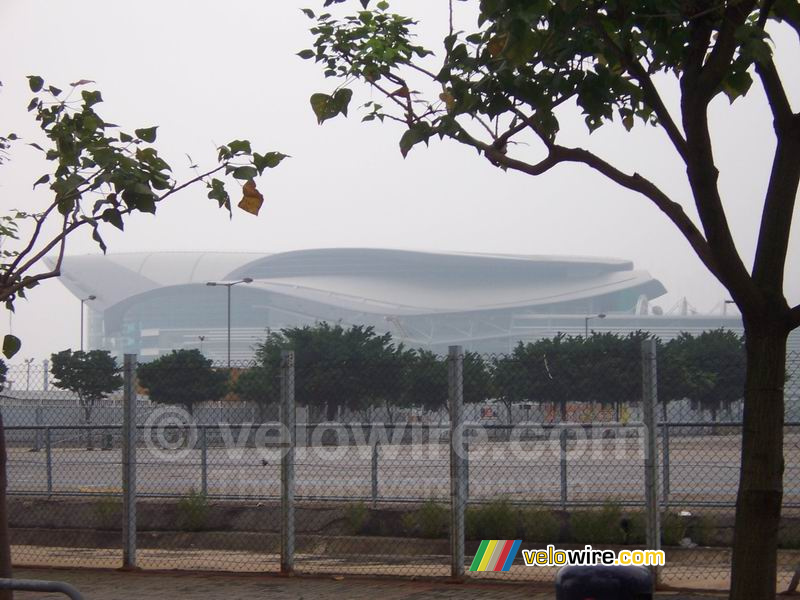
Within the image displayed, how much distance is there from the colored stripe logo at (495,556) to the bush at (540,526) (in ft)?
3.41

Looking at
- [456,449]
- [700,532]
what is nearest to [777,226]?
[456,449]

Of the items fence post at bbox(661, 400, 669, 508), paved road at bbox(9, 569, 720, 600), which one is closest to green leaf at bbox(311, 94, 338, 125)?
paved road at bbox(9, 569, 720, 600)

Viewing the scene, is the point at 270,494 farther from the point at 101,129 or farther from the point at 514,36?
the point at 514,36

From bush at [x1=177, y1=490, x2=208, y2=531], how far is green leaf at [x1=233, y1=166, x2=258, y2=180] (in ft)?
21.6

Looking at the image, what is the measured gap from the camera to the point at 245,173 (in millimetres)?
5723

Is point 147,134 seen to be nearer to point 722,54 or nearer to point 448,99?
point 448,99

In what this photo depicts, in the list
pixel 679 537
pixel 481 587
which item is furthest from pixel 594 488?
pixel 481 587

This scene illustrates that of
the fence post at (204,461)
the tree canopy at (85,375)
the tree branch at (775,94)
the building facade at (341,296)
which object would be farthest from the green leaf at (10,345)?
the building facade at (341,296)

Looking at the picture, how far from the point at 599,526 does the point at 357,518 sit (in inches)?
101

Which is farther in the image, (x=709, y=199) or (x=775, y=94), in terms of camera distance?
(x=775, y=94)

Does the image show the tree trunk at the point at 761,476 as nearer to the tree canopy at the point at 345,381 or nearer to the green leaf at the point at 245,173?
the green leaf at the point at 245,173

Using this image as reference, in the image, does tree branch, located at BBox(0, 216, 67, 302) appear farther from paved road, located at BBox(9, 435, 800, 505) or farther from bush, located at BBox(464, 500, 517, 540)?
bush, located at BBox(464, 500, 517, 540)

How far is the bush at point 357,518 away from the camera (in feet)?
36.5

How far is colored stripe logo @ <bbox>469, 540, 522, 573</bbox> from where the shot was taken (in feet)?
28.3
